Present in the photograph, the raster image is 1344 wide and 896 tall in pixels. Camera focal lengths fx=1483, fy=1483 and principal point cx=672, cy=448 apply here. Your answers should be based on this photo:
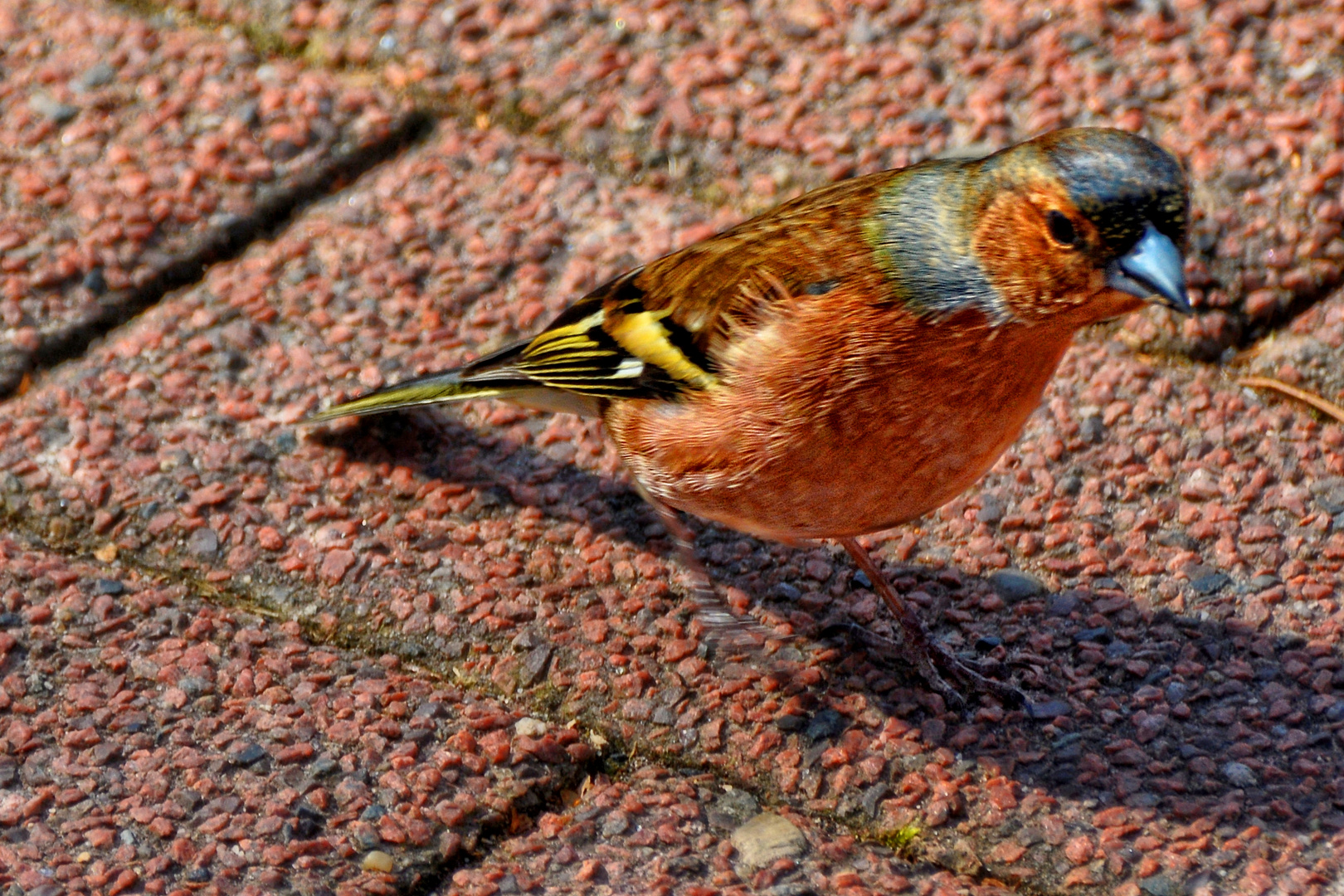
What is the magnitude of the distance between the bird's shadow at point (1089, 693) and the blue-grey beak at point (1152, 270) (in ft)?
2.48

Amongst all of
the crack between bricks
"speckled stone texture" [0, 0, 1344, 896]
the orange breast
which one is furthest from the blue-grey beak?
the crack between bricks

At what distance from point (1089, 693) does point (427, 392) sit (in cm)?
153

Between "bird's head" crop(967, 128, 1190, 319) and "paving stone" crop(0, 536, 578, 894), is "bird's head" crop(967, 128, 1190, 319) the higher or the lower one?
the higher one

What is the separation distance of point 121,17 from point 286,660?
231 centimetres

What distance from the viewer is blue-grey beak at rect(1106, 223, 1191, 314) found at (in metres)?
2.44

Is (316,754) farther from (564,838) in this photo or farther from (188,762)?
(564,838)

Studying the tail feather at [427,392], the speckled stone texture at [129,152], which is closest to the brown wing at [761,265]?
the tail feather at [427,392]

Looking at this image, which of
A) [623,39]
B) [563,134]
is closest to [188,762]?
[563,134]

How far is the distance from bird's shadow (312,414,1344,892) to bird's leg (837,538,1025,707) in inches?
1.1

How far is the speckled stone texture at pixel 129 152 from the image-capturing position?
360 cm

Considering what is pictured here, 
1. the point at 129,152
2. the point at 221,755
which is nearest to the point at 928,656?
the point at 221,755

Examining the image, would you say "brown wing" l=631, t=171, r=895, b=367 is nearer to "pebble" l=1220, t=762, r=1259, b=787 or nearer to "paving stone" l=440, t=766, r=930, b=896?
"paving stone" l=440, t=766, r=930, b=896

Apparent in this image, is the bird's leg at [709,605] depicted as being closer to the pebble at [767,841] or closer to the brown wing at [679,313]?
the brown wing at [679,313]

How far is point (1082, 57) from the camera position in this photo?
12.7 ft
